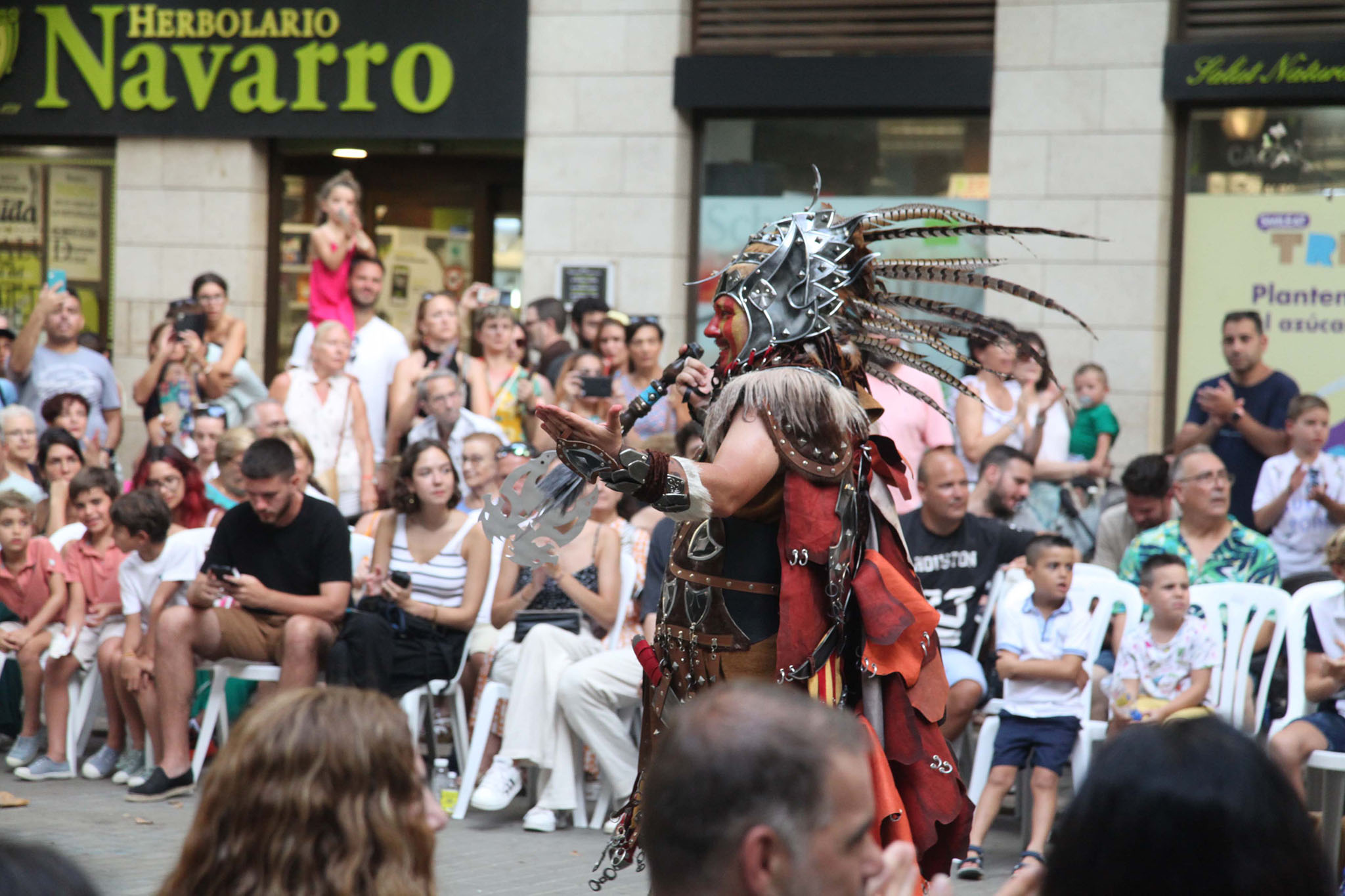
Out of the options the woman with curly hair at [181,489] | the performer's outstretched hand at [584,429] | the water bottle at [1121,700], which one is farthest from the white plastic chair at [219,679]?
the performer's outstretched hand at [584,429]

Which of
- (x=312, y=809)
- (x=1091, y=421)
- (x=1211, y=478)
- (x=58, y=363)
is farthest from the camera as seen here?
(x=58, y=363)

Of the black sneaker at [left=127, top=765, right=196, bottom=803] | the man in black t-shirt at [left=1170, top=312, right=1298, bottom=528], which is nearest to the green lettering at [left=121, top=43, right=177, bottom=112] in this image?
the black sneaker at [left=127, top=765, right=196, bottom=803]

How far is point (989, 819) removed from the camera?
6223 millimetres

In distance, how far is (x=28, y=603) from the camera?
759 cm

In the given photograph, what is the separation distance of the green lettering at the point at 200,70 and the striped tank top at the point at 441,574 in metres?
6.22

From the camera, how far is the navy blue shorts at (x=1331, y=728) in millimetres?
5777

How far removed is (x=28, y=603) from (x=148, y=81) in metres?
5.98

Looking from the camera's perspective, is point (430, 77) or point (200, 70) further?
point (200, 70)

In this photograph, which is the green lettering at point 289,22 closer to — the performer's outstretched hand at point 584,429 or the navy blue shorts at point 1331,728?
the navy blue shorts at point 1331,728

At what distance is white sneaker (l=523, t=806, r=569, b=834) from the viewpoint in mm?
6570

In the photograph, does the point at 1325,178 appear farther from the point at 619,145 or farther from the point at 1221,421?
the point at 619,145

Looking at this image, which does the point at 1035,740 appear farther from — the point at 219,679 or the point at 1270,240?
the point at 1270,240

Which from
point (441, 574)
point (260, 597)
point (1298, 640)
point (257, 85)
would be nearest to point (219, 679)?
point (260, 597)

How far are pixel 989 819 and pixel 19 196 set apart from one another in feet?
33.1
